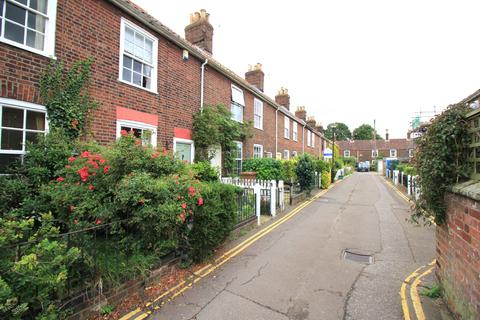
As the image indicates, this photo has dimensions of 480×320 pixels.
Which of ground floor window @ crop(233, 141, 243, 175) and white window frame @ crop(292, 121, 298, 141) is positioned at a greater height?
white window frame @ crop(292, 121, 298, 141)

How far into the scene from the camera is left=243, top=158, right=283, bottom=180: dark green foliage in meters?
13.0

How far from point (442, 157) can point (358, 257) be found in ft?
9.80

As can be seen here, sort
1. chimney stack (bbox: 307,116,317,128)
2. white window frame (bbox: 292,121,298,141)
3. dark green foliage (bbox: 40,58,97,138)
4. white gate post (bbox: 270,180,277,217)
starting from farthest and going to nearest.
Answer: chimney stack (bbox: 307,116,317,128) < white window frame (bbox: 292,121,298,141) < white gate post (bbox: 270,180,277,217) < dark green foliage (bbox: 40,58,97,138)

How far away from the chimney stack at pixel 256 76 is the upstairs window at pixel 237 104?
199 inches

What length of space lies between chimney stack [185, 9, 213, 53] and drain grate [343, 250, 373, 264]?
12192 millimetres

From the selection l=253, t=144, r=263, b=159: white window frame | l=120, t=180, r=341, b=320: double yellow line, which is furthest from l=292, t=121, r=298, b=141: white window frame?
l=120, t=180, r=341, b=320: double yellow line

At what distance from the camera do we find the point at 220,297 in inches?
149

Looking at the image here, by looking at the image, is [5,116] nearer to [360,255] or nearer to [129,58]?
[129,58]

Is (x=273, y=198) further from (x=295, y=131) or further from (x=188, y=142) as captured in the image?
(x=295, y=131)

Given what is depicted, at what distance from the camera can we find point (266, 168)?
43.0 feet

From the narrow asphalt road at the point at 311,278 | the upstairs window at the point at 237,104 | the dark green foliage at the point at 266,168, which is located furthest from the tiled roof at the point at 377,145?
the narrow asphalt road at the point at 311,278

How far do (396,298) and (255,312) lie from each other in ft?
7.28

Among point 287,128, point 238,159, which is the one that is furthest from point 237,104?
point 287,128

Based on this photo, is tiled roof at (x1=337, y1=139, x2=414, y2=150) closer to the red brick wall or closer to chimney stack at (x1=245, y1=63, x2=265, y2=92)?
chimney stack at (x1=245, y1=63, x2=265, y2=92)
